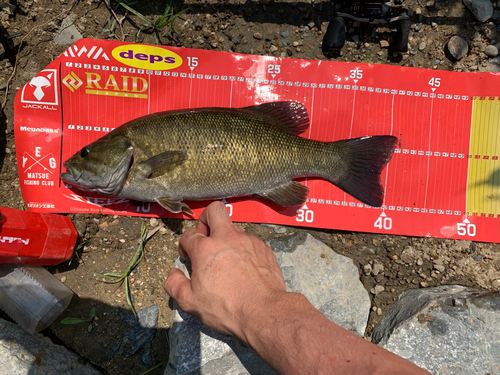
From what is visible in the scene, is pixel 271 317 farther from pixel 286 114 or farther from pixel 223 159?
pixel 286 114

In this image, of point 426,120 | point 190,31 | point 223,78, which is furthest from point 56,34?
point 426,120

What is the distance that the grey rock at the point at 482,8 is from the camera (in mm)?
3004

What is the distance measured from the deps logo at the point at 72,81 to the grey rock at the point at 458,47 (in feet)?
11.6

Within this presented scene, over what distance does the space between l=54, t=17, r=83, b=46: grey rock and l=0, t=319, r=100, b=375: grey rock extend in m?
2.55

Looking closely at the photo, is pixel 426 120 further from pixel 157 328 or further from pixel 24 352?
pixel 24 352

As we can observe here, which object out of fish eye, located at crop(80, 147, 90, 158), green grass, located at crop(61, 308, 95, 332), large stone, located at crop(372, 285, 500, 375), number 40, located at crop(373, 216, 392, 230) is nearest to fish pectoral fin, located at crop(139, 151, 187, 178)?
fish eye, located at crop(80, 147, 90, 158)

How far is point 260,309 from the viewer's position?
6.32ft

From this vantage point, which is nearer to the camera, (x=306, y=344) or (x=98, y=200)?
(x=306, y=344)

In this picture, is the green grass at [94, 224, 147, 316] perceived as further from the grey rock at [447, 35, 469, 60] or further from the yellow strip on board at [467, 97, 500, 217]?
the grey rock at [447, 35, 469, 60]

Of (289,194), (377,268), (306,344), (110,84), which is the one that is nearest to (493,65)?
(377,268)

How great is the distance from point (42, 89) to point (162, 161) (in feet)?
4.78

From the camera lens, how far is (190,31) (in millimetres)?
3031

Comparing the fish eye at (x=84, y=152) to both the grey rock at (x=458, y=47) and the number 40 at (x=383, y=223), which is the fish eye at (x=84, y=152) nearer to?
the number 40 at (x=383, y=223)

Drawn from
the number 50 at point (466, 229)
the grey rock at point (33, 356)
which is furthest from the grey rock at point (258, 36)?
the grey rock at point (33, 356)
